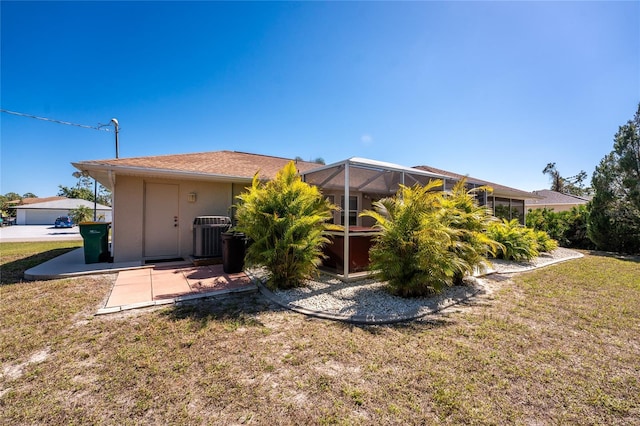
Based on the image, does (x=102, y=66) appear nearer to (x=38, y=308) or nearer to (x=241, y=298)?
(x=38, y=308)

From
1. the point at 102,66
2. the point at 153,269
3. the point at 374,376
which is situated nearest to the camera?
the point at 374,376

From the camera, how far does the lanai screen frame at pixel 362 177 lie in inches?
242

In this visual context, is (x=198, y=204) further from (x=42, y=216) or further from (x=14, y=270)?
(x=42, y=216)

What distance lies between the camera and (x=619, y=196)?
42.5 feet

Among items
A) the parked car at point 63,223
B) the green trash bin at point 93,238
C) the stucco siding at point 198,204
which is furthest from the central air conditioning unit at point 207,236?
the parked car at point 63,223

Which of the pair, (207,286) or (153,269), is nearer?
(207,286)

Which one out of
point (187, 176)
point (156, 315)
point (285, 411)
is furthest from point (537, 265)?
point (187, 176)

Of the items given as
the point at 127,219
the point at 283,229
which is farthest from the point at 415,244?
the point at 127,219

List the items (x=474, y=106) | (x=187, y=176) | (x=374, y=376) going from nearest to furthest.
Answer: (x=374, y=376) → (x=187, y=176) → (x=474, y=106)

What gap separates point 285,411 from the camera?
7.02ft

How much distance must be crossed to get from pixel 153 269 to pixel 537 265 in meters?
12.5

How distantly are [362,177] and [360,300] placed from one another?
4.58m

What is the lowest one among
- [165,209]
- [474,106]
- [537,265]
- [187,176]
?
[537,265]

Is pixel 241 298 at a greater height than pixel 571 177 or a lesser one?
lesser
